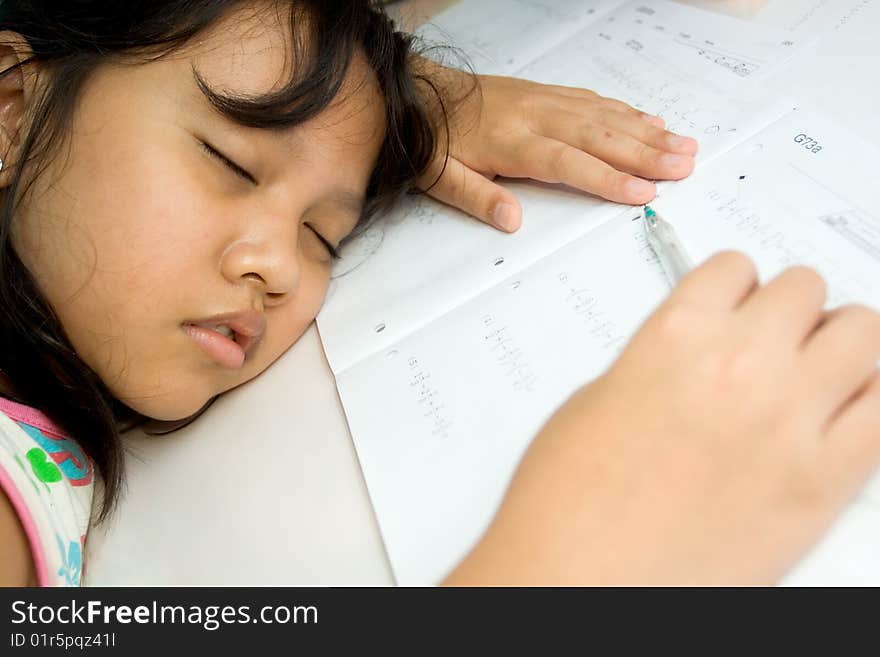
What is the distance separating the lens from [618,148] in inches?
28.5

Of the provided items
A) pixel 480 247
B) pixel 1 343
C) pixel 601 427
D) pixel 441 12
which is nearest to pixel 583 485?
pixel 601 427

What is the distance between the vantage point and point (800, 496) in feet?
1.43

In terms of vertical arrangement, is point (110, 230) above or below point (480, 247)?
above

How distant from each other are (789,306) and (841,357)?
0.05 meters

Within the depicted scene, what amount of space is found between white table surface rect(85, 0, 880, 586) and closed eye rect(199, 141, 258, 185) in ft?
0.61

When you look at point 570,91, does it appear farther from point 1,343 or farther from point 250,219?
point 1,343

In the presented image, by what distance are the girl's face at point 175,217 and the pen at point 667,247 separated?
32 cm

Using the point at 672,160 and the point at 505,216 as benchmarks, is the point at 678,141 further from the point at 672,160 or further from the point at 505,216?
the point at 505,216

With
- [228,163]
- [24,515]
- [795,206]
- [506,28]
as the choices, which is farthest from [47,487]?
[506,28]

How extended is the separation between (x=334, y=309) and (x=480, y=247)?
174mm

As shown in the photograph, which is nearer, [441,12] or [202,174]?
[202,174]

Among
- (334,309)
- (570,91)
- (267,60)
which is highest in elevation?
(267,60)

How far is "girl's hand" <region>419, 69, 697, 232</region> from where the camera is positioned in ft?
2.31
